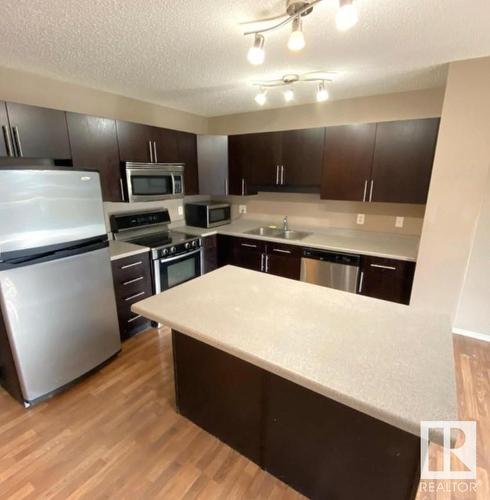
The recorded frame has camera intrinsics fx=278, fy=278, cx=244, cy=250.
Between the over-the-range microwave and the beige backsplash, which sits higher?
the over-the-range microwave

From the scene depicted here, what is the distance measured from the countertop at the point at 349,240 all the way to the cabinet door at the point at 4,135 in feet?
5.92

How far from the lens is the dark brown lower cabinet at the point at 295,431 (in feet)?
3.51

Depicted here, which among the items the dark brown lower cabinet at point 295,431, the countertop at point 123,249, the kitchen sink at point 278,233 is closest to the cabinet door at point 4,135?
the countertop at point 123,249

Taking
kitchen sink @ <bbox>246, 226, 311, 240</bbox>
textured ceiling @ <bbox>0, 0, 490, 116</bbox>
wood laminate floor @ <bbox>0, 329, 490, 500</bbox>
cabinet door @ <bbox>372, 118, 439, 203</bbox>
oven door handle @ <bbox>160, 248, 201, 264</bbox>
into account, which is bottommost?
wood laminate floor @ <bbox>0, 329, 490, 500</bbox>

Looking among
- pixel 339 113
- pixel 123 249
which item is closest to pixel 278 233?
pixel 339 113

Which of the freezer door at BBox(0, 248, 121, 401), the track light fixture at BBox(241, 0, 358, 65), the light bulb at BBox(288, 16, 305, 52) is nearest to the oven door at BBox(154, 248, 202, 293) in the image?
Result: the freezer door at BBox(0, 248, 121, 401)

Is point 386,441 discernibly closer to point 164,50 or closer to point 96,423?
point 96,423

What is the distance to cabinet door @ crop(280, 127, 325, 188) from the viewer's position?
3.02m

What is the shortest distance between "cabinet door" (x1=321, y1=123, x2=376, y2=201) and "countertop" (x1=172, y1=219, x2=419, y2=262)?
0.46 m

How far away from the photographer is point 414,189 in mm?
2594

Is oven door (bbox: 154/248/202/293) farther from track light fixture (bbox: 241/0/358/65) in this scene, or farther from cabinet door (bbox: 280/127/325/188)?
track light fixture (bbox: 241/0/358/65)

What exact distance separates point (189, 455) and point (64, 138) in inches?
96.4

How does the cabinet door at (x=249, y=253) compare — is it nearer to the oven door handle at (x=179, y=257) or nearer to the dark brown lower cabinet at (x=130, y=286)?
the oven door handle at (x=179, y=257)

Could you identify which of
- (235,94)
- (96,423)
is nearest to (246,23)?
(235,94)
